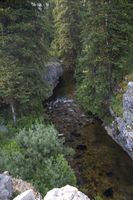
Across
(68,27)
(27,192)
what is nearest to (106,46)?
(68,27)

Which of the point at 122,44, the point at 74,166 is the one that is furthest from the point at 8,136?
the point at 122,44

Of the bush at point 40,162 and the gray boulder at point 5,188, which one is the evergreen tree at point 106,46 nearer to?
the bush at point 40,162

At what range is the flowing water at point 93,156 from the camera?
19062mm

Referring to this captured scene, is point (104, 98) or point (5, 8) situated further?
point (104, 98)

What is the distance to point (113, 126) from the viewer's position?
25547 mm

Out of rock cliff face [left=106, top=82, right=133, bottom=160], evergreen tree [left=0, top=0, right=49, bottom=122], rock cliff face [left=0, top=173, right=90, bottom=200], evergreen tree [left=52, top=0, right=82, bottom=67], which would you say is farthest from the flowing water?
evergreen tree [left=52, top=0, right=82, bottom=67]

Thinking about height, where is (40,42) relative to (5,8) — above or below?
below

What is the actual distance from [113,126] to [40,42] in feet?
32.8

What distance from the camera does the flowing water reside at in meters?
19.1

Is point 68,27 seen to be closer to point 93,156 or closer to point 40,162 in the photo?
point 93,156

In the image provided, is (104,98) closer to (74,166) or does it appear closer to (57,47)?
(74,166)

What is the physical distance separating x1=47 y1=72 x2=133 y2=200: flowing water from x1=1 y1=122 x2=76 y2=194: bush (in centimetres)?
270

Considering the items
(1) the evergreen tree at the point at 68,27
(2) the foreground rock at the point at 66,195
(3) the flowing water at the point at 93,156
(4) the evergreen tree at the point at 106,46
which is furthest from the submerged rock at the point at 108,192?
(1) the evergreen tree at the point at 68,27

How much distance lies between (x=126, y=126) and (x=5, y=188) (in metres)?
12.3
